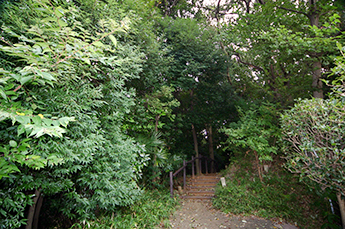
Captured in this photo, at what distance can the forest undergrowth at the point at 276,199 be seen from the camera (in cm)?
536

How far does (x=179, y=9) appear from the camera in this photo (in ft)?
37.6

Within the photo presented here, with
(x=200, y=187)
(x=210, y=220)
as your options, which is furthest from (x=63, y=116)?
(x=200, y=187)

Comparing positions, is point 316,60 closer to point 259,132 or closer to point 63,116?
point 259,132

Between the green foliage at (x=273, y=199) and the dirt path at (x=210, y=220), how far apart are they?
0.28 m

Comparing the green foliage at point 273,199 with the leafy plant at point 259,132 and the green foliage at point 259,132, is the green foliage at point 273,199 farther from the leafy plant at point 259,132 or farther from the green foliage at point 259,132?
the green foliage at point 259,132

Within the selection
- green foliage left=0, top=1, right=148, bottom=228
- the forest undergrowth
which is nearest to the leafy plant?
the forest undergrowth

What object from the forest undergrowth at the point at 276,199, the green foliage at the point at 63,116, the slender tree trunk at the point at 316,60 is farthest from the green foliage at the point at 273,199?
the green foliage at the point at 63,116

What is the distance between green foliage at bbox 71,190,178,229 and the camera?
171 inches

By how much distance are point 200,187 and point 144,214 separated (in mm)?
3876

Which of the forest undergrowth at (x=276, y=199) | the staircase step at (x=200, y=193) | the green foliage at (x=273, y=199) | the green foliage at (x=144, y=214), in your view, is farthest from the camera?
the staircase step at (x=200, y=193)

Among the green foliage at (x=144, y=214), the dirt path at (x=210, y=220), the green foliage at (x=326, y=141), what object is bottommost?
the dirt path at (x=210, y=220)

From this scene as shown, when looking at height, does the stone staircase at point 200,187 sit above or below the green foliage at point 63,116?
below

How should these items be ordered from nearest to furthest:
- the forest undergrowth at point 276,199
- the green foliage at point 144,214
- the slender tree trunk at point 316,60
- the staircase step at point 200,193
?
the green foliage at point 144,214, the forest undergrowth at point 276,199, the slender tree trunk at point 316,60, the staircase step at point 200,193

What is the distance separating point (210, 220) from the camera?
5.92 metres
